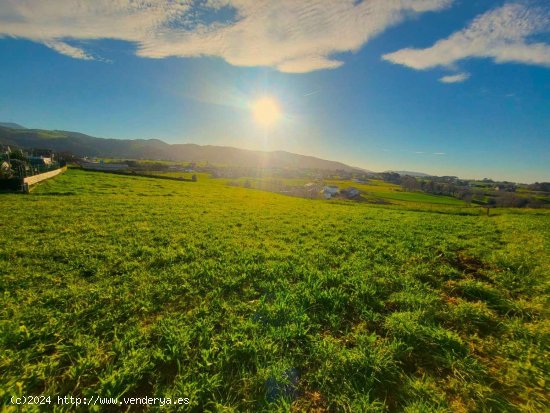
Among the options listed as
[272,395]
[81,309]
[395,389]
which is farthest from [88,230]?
[395,389]

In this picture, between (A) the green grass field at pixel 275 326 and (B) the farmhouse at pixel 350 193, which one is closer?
(A) the green grass field at pixel 275 326

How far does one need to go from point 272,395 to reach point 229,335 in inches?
54.2

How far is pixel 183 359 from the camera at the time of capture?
3.99 m

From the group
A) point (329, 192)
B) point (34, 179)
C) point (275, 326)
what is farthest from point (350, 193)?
point (275, 326)

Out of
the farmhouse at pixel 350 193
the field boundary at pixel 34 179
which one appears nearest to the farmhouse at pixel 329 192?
the farmhouse at pixel 350 193

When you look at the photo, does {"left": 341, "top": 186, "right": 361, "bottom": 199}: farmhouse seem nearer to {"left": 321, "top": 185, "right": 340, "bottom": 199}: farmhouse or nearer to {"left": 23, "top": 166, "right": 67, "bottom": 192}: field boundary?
{"left": 321, "top": 185, "right": 340, "bottom": 199}: farmhouse

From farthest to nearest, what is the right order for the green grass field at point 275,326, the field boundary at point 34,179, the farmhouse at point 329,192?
the farmhouse at point 329,192 < the field boundary at point 34,179 < the green grass field at point 275,326

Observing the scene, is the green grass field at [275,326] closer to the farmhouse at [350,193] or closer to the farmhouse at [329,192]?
the farmhouse at [329,192]

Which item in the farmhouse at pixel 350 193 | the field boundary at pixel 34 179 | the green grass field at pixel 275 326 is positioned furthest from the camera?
the farmhouse at pixel 350 193

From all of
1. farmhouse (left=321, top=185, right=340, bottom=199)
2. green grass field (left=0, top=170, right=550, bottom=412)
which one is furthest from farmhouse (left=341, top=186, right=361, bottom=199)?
green grass field (left=0, top=170, right=550, bottom=412)

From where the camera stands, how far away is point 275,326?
4.92 metres

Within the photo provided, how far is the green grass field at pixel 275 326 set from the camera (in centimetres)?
348

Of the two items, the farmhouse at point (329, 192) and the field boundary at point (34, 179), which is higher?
the field boundary at point (34, 179)

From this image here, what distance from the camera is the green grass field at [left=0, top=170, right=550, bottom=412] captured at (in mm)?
3477
